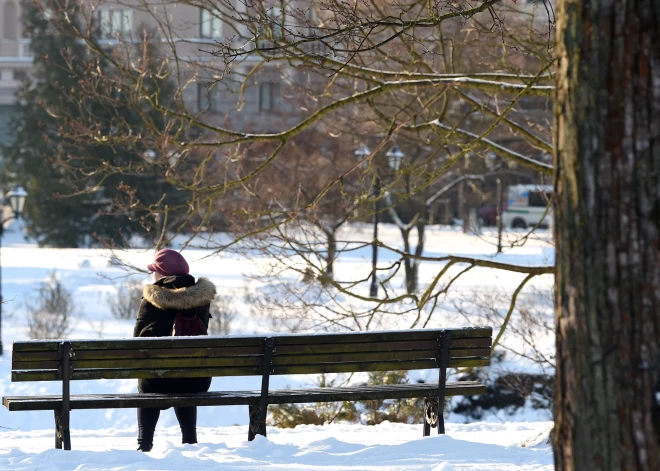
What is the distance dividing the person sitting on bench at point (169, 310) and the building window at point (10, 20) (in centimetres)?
5673

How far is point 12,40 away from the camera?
197ft

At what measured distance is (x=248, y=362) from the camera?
7.09 metres

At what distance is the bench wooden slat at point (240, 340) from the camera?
262 inches

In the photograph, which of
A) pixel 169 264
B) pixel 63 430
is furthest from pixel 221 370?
pixel 63 430

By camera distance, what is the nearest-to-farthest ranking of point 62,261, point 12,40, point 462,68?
1. point 462,68
2. point 62,261
3. point 12,40

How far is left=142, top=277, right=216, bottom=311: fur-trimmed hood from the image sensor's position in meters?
6.89

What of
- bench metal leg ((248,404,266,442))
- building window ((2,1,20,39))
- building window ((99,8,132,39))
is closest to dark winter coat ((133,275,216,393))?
bench metal leg ((248,404,266,442))

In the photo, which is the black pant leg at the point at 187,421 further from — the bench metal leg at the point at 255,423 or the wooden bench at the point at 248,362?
the bench metal leg at the point at 255,423

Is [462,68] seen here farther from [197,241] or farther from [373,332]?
[197,241]

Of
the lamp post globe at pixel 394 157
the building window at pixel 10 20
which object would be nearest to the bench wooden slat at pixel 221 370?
the lamp post globe at pixel 394 157

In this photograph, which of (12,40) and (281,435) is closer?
(281,435)

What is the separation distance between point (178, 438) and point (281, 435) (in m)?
0.83

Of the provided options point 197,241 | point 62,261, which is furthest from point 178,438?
point 197,241

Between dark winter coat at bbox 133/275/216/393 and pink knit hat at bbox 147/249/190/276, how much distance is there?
6 cm
